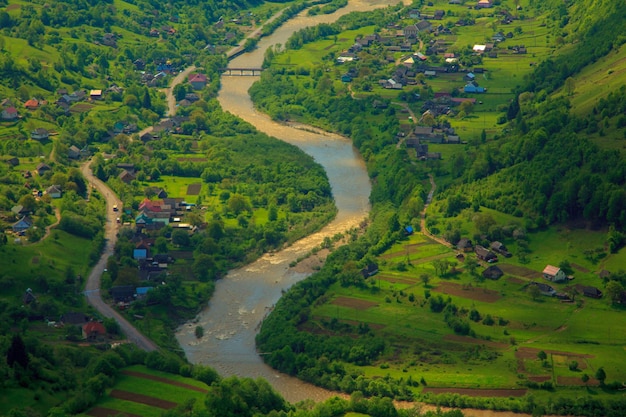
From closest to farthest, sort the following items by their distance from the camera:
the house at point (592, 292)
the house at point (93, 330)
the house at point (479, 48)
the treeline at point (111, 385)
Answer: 1. the treeline at point (111, 385)
2. the house at point (93, 330)
3. the house at point (592, 292)
4. the house at point (479, 48)

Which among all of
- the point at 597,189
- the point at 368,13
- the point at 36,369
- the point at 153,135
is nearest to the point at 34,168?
the point at 153,135

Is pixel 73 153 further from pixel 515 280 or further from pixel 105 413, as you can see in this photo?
pixel 105 413

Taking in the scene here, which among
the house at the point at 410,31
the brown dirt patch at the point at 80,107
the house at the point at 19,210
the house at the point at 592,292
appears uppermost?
the house at the point at 410,31

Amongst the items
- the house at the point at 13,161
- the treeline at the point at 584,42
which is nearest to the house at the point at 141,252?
the house at the point at 13,161

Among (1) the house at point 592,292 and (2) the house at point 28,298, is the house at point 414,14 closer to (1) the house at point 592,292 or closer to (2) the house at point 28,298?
(1) the house at point 592,292

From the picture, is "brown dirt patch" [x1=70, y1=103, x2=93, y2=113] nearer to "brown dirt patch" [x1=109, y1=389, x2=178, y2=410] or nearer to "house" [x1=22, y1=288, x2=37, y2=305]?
"house" [x1=22, y1=288, x2=37, y2=305]

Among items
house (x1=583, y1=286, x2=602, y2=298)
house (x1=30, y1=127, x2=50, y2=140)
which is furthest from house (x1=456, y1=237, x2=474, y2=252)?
house (x1=30, y1=127, x2=50, y2=140)
